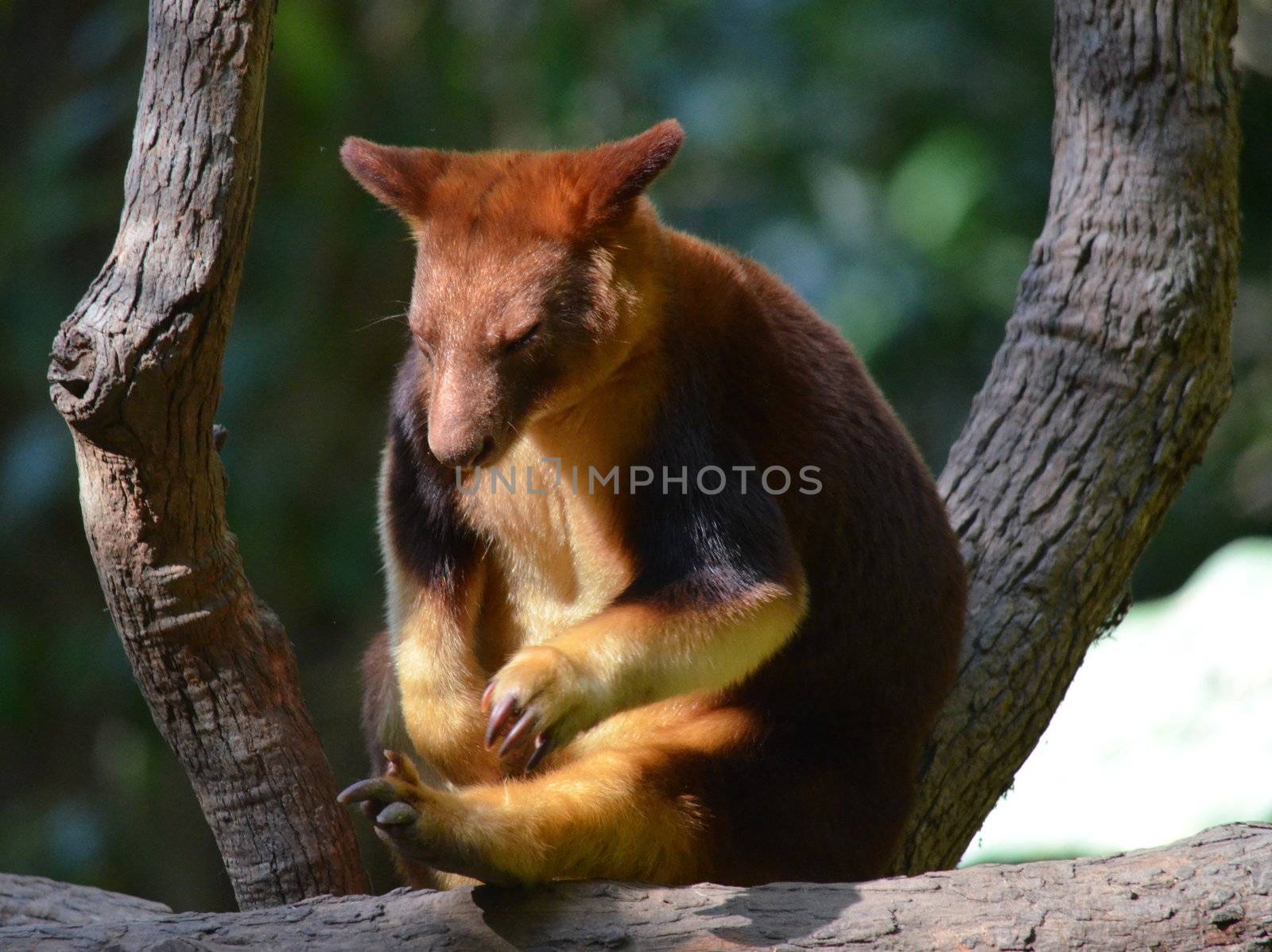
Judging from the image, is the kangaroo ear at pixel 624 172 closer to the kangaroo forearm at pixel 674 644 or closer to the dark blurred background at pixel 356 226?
the kangaroo forearm at pixel 674 644

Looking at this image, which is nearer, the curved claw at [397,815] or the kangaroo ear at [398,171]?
the curved claw at [397,815]

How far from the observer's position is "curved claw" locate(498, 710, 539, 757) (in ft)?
8.86

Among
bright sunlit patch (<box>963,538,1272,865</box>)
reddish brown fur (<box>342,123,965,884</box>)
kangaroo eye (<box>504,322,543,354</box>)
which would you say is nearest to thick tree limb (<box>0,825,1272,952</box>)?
reddish brown fur (<box>342,123,965,884</box>)

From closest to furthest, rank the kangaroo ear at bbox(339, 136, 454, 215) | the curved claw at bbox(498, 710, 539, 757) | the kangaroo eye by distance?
the curved claw at bbox(498, 710, 539, 757) < the kangaroo eye < the kangaroo ear at bbox(339, 136, 454, 215)

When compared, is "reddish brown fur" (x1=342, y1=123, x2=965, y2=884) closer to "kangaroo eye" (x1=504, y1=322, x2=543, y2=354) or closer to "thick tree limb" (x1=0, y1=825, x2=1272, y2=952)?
"kangaroo eye" (x1=504, y1=322, x2=543, y2=354)

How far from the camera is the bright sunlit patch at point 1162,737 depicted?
236 inches

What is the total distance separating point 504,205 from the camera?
10.3 feet

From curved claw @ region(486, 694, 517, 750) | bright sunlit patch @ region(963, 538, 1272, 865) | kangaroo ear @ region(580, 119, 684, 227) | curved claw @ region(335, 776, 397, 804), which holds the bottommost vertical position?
bright sunlit patch @ region(963, 538, 1272, 865)

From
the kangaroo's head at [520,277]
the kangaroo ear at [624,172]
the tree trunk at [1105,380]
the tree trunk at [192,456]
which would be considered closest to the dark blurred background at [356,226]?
the tree trunk at [1105,380]

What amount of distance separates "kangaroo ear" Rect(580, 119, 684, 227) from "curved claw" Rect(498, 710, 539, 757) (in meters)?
1.14

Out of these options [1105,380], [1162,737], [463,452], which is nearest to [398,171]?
[463,452]

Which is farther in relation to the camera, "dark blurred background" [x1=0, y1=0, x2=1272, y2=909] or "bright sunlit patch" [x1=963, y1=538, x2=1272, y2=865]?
"dark blurred background" [x1=0, y1=0, x2=1272, y2=909]

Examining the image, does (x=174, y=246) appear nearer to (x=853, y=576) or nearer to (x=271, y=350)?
(x=853, y=576)

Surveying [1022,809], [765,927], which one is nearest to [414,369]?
[765,927]
